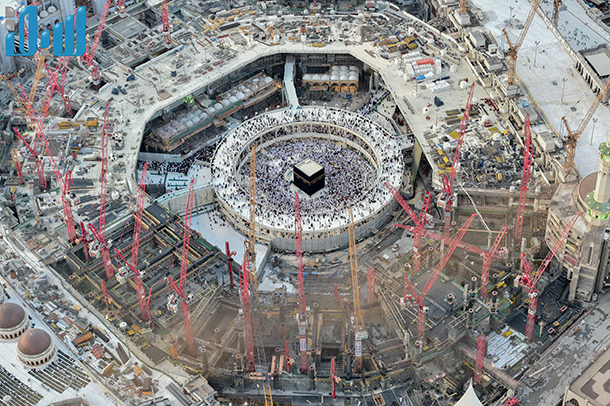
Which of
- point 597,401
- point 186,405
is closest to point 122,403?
point 186,405

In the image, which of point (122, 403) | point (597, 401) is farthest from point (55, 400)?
point (597, 401)

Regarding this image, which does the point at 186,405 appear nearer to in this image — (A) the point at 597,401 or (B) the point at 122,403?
(B) the point at 122,403

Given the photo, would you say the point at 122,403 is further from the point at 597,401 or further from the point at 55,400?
the point at 597,401

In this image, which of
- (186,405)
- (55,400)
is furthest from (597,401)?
(55,400)

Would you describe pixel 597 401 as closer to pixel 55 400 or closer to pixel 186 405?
pixel 186 405

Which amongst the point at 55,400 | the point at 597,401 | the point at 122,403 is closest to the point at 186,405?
the point at 122,403
